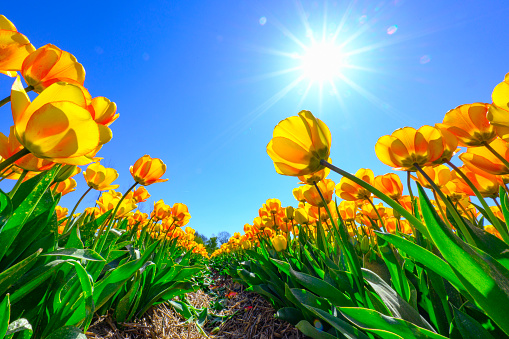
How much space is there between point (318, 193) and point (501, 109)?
1.20 metres

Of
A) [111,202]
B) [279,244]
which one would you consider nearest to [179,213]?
[111,202]

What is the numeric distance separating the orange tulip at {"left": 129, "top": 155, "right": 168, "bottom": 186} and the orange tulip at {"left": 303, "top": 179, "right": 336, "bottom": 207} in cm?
111

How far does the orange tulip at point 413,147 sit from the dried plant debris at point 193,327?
128cm

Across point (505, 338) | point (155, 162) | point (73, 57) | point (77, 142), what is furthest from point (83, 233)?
point (505, 338)

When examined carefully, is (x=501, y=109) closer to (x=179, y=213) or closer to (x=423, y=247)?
(x=423, y=247)

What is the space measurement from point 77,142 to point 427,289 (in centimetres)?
144

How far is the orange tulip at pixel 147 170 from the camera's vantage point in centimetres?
197

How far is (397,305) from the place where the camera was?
975 millimetres

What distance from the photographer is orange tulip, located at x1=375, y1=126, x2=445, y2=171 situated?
1.19m

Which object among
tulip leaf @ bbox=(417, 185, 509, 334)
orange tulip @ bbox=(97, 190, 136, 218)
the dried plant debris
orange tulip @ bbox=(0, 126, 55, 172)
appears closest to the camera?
tulip leaf @ bbox=(417, 185, 509, 334)

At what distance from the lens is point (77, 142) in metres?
0.77

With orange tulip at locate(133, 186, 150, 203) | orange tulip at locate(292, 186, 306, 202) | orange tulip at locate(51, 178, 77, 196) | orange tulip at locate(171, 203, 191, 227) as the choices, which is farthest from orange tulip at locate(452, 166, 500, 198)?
orange tulip at locate(171, 203, 191, 227)

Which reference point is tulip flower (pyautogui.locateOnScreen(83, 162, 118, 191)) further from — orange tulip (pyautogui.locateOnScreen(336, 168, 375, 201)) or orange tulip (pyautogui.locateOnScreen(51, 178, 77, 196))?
orange tulip (pyautogui.locateOnScreen(336, 168, 375, 201))

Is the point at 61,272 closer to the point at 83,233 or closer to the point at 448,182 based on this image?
the point at 83,233
